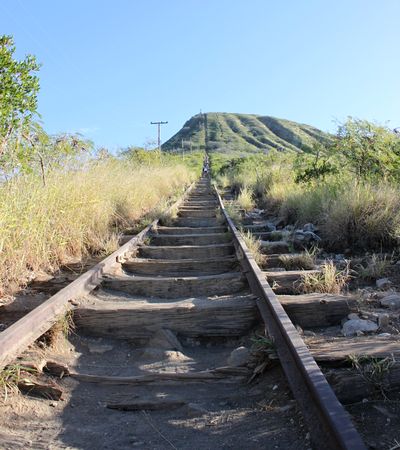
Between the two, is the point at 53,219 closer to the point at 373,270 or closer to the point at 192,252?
the point at 192,252

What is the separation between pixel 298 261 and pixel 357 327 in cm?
199

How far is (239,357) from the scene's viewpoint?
3.01m

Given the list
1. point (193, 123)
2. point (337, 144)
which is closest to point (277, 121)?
point (193, 123)

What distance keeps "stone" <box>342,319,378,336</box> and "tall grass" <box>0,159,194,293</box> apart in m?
2.90

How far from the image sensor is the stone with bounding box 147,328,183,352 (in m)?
3.35

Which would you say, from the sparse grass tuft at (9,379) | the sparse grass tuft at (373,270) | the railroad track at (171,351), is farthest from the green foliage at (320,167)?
the sparse grass tuft at (9,379)

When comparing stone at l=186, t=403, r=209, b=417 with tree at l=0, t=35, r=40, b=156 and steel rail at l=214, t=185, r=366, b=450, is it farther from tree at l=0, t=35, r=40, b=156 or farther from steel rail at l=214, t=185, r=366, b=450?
tree at l=0, t=35, r=40, b=156

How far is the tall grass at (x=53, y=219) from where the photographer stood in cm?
455

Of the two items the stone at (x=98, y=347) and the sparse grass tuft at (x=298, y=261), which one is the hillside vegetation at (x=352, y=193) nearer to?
the sparse grass tuft at (x=298, y=261)

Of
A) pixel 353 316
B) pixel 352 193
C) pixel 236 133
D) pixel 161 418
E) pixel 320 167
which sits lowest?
pixel 161 418

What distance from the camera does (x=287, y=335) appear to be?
2689 millimetres

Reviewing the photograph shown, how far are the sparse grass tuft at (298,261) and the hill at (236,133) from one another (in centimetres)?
9968

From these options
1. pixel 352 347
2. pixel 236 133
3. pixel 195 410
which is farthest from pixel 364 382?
pixel 236 133

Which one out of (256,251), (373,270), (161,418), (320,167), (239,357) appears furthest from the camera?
(320,167)
